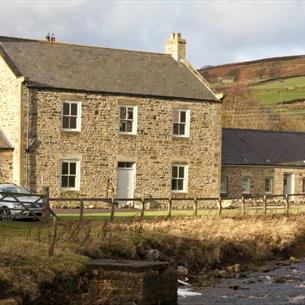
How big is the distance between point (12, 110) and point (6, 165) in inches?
111

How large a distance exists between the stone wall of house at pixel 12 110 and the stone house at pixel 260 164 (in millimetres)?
13843

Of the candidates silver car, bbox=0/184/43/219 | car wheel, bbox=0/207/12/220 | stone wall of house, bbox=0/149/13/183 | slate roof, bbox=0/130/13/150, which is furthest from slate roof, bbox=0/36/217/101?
car wheel, bbox=0/207/12/220

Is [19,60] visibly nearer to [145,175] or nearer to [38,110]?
[38,110]

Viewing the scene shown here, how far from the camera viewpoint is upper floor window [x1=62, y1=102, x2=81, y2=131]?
42.3m

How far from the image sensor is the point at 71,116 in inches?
1670

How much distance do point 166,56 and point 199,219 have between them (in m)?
18.4

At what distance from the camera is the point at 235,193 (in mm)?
49750

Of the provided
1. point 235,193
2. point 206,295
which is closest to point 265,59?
point 235,193

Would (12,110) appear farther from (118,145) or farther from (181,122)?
(181,122)

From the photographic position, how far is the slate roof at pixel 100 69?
1672 inches

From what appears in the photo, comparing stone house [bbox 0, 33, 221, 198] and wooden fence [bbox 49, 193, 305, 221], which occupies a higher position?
stone house [bbox 0, 33, 221, 198]

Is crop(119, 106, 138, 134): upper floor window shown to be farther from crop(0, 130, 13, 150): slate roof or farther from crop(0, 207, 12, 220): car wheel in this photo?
crop(0, 207, 12, 220): car wheel

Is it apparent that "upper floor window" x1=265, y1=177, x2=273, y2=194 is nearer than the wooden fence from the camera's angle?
No

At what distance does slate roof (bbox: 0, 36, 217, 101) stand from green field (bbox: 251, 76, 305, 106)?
53174 mm
